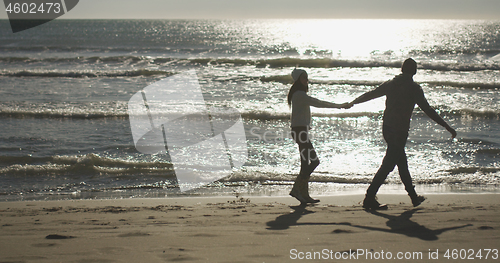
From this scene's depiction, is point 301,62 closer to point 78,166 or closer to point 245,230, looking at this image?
point 78,166

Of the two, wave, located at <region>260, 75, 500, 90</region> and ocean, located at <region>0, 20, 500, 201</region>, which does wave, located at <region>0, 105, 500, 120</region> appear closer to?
ocean, located at <region>0, 20, 500, 201</region>

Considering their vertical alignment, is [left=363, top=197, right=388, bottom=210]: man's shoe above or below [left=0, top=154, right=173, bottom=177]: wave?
above

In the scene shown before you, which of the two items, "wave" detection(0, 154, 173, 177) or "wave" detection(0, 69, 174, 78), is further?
"wave" detection(0, 69, 174, 78)

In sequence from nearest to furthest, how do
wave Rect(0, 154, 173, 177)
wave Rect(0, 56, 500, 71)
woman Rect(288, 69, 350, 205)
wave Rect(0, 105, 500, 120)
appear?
1. woman Rect(288, 69, 350, 205)
2. wave Rect(0, 154, 173, 177)
3. wave Rect(0, 105, 500, 120)
4. wave Rect(0, 56, 500, 71)

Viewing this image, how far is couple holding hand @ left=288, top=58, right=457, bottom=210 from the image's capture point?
4.25 m

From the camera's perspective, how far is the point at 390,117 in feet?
14.1

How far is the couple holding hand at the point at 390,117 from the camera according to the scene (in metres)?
4.25

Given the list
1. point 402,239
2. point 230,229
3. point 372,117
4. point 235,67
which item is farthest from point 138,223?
point 235,67

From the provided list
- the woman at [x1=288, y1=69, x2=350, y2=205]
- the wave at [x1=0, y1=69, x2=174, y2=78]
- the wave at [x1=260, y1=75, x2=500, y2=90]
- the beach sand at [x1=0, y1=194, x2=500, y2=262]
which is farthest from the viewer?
the wave at [x1=0, y1=69, x2=174, y2=78]

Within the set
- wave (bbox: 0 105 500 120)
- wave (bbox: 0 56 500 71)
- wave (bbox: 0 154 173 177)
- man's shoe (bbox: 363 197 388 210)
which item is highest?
wave (bbox: 0 56 500 71)

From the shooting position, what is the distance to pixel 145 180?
6.39 metres

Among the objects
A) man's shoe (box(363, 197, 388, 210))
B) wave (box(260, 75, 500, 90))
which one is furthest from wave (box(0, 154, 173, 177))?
wave (box(260, 75, 500, 90))

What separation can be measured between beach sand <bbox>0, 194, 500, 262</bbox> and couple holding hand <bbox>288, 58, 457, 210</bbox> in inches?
16.9

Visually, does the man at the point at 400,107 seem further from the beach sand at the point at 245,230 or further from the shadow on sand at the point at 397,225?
the beach sand at the point at 245,230
